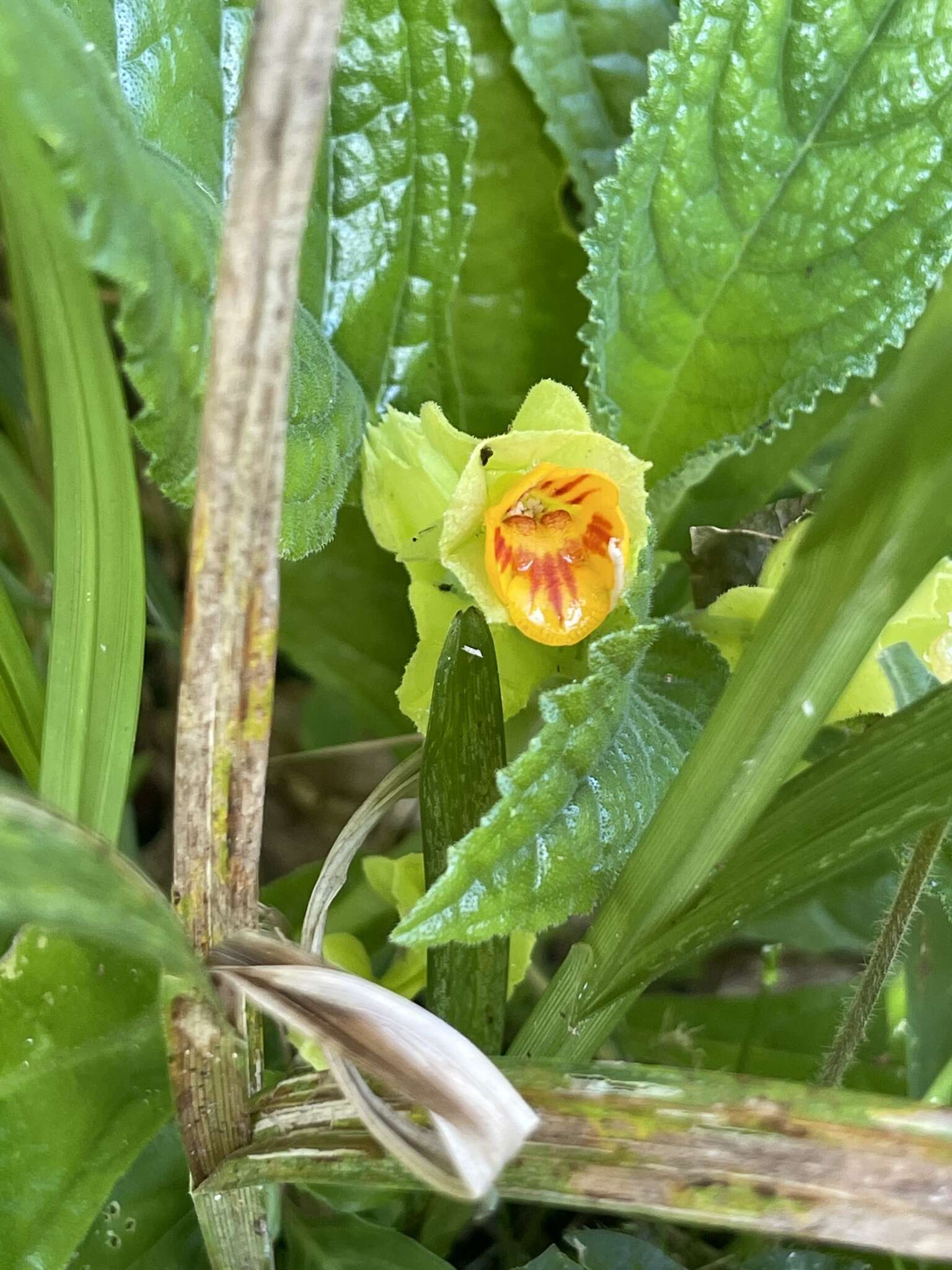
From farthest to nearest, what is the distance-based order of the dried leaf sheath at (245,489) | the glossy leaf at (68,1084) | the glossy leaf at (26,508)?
the glossy leaf at (26,508) → the glossy leaf at (68,1084) → the dried leaf sheath at (245,489)

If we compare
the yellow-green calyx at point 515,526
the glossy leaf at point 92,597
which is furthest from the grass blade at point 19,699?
the yellow-green calyx at point 515,526

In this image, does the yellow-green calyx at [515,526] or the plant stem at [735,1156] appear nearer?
the plant stem at [735,1156]

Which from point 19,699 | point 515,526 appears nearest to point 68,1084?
point 19,699

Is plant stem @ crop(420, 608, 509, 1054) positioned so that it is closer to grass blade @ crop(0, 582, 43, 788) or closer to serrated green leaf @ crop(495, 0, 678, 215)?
grass blade @ crop(0, 582, 43, 788)

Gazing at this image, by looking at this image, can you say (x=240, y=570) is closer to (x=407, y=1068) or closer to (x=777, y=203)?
(x=407, y=1068)

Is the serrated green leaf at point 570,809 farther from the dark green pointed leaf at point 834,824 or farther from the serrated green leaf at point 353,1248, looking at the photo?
the serrated green leaf at point 353,1248

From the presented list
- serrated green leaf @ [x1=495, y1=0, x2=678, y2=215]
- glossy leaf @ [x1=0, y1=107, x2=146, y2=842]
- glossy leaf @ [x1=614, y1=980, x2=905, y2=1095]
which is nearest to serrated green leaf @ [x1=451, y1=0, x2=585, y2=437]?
serrated green leaf @ [x1=495, y1=0, x2=678, y2=215]
